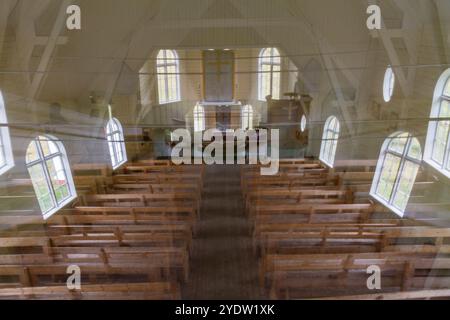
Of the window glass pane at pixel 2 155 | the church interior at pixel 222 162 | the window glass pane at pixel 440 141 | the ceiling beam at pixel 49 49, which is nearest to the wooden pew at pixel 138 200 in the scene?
the church interior at pixel 222 162

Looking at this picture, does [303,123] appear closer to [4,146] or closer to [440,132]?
[440,132]

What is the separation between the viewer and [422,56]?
4.46 meters

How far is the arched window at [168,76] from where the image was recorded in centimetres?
672

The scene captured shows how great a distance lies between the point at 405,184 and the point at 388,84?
153 centimetres

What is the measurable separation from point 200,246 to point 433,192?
3.16m

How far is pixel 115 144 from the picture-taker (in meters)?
6.37

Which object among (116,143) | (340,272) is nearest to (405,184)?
(340,272)

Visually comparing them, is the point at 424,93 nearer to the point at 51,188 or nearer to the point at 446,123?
the point at 446,123

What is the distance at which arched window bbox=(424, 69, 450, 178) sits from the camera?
4242 mm

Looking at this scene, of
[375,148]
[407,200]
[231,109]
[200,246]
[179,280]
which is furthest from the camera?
[231,109]

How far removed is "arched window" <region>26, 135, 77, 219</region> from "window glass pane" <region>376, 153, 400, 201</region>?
4.85 meters

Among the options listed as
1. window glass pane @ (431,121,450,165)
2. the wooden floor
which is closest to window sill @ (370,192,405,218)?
window glass pane @ (431,121,450,165)
